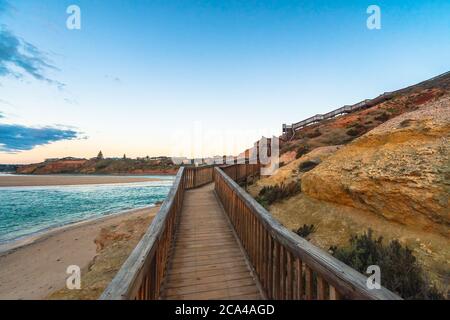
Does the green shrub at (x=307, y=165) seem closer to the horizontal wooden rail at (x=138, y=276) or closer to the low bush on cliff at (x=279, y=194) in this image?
the low bush on cliff at (x=279, y=194)

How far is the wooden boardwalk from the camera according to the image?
10.7 feet

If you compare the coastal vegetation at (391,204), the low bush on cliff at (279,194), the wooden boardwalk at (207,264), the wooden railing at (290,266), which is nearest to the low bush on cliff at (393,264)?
the coastal vegetation at (391,204)

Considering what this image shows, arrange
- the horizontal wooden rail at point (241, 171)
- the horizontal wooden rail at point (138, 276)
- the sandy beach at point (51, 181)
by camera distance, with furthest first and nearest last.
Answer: the sandy beach at point (51, 181), the horizontal wooden rail at point (241, 171), the horizontal wooden rail at point (138, 276)

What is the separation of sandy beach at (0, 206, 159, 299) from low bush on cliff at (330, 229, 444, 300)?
24.4 ft

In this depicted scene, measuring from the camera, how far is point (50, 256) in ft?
31.6

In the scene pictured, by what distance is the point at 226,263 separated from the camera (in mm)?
4105

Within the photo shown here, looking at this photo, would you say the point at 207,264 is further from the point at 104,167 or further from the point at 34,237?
A: the point at 104,167

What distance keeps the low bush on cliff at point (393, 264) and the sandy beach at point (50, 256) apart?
24.4 ft

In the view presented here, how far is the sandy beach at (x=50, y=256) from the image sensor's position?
7.16 meters

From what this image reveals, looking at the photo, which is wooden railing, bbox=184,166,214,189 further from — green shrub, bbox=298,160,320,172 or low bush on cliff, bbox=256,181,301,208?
green shrub, bbox=298,160,320,172

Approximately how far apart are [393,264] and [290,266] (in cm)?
271

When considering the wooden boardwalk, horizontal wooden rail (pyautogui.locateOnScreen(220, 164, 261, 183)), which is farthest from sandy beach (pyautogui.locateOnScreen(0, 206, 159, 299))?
horizontal wooden rail (pyautogui.locateOnScreen(220, 164, 261, 183))
